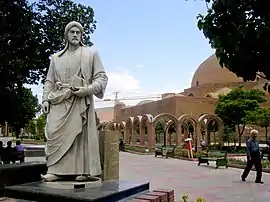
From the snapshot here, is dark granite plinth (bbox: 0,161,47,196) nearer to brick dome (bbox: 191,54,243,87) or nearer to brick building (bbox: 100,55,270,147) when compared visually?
brick building (bbox: 100,55,270,147)

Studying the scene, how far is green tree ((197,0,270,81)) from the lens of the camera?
514 centimetres

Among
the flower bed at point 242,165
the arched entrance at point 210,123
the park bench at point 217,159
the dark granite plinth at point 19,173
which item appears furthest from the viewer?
the arched entrance at point 210,123

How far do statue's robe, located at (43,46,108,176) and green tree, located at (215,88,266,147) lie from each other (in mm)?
30554

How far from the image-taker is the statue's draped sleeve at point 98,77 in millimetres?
5996

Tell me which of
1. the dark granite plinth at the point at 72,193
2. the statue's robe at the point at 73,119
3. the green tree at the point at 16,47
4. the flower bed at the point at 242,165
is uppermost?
the green tree at the point at 16,47

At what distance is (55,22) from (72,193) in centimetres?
1263

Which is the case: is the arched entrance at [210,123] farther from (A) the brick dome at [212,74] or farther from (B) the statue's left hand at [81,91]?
(B) the statue's left hand at [81,91]

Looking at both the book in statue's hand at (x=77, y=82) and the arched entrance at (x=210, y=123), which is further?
the arched entrance at (x=210, y=123)

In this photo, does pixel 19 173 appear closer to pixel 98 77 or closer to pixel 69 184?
pixel 69 184

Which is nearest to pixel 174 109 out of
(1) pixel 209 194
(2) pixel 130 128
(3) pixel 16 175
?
(2) pixel 130 128

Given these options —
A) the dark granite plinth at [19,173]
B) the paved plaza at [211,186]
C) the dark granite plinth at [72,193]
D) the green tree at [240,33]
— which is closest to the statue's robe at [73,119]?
the dark granite plinth at [72,193]

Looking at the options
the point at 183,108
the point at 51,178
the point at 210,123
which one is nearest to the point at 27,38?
the point at 51,178

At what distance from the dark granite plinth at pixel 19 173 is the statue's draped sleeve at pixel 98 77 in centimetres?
265

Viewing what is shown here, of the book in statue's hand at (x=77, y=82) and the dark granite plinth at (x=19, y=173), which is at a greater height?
the book in statue's hand at (x=77, y=82)
